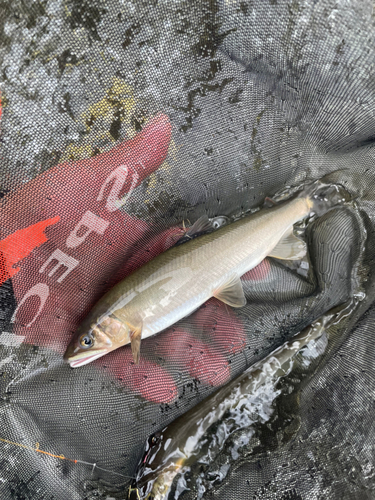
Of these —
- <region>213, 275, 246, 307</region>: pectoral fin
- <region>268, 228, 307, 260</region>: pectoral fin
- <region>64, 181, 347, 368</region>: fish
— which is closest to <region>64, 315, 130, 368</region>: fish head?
<region>64, 181, 347, 368</region>: fish

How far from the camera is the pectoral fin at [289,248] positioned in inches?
76.1

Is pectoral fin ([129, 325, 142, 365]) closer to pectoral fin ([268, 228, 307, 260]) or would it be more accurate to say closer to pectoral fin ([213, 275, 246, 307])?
pectoral fin ([213, 275, 246, 307])

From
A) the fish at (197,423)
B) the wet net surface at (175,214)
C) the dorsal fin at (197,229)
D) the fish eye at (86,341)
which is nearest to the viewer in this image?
the wet net surface at (175,214)

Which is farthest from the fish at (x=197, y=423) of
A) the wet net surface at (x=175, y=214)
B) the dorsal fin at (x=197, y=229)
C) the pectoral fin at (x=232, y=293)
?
the dorsal fin at (x=197, y=229)

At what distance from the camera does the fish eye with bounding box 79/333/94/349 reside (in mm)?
1633

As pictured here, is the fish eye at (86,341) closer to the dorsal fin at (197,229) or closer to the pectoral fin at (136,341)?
the pectoral fin at (136,341)

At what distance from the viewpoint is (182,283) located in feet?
5.71

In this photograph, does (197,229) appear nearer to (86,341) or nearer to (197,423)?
(86,341)

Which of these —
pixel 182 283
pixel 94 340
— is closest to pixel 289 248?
pixel 182 283

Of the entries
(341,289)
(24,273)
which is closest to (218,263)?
(341,289)

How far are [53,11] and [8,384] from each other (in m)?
1.59

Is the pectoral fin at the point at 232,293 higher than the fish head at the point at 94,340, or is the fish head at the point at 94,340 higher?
the fish head at the point at 94,340

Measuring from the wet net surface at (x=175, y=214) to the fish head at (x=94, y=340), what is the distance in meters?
0.08

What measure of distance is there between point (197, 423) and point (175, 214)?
112 cm
